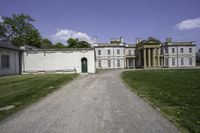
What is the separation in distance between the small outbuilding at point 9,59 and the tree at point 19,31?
20790mm

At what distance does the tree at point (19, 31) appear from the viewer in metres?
47.4

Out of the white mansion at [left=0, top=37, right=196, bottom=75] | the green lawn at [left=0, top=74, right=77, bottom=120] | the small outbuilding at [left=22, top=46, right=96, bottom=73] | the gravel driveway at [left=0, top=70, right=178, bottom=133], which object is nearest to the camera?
the gravel driveway at [left=0, top=70, right=178, bottom=133]

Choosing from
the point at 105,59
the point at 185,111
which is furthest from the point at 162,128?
the point at 105,59

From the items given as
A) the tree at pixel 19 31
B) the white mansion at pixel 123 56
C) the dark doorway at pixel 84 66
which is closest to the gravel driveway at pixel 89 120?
the dark doorway at pixel 84 66

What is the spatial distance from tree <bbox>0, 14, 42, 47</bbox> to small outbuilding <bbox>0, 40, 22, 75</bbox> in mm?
20790

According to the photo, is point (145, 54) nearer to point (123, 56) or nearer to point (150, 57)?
point (150, 57)

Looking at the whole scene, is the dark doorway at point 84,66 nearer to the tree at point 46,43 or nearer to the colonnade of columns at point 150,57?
the colonnade of columns at point 150,57

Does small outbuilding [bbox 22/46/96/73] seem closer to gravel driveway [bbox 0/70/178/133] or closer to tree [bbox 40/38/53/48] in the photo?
gravel driveway [bbox 0/70/178/133]

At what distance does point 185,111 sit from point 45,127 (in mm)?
4062

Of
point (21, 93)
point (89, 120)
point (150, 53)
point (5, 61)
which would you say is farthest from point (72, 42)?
point (89, 120)

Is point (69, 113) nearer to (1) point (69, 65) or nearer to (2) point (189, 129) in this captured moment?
(2) point (189, 129)

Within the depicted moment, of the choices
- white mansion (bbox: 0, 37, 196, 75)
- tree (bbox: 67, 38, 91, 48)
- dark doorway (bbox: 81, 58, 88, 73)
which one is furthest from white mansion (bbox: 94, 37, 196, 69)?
dark doorway (bbox: 81, 58, 88, 73)

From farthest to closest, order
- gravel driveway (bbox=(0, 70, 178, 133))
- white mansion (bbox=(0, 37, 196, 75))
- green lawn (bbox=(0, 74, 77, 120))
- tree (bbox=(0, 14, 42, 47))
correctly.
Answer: tree (bbox=(0, 14, 42, 47))
white mansion (bbox=(0, 37, 196, 75))
green lawn (bbox=(0, 74, 77, 120))
gravel driveway (bbox=(0, 70, 178, 133))

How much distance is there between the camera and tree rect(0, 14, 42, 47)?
1865 inches
